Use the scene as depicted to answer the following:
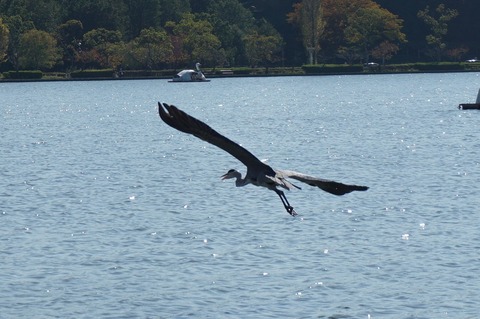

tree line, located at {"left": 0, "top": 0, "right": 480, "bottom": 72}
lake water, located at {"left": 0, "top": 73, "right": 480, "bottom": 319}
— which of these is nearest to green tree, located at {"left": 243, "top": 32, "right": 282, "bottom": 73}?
tree line, located at {"left": 0, "top": 0, "right": 480, "bottom": 72}

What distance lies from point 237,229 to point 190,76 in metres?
134

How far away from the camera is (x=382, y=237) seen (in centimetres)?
3316

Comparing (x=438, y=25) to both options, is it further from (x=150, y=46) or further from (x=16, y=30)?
(x=16, y=30)

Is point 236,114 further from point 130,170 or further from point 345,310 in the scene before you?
point 345,310

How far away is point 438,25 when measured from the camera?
173 m

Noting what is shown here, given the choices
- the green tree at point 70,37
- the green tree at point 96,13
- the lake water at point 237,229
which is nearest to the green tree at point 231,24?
the green tree at point 96,13

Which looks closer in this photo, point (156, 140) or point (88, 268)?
point (88, 268)

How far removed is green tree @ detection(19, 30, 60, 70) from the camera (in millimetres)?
154750

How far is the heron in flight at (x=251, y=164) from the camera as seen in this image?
15148 millimetres

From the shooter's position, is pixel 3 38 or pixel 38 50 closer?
pixel 38 50

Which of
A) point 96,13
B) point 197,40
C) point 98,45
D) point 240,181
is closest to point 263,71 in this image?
point 197,40

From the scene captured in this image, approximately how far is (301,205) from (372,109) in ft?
226

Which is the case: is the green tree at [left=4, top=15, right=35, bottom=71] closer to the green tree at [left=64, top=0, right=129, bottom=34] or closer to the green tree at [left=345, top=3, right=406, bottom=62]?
the green tree at [left=64, top=0, right=129, bottom=34]

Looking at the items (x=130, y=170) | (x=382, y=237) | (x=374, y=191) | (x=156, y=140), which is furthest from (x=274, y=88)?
(x=382, y=237)
